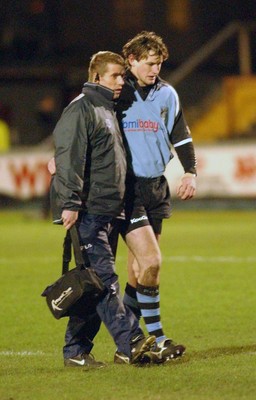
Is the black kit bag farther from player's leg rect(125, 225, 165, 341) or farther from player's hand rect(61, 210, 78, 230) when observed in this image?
player's leg rect(125, 225, 165, 341)

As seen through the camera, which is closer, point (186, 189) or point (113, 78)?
point (113, 78)

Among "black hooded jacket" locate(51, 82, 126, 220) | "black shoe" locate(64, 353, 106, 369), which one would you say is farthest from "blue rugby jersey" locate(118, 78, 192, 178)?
"black shoe" locate(64, 353, 106, 369)

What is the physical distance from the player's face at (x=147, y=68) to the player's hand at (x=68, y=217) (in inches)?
44.5

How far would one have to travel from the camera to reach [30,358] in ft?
25.6

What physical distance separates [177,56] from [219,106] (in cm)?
767

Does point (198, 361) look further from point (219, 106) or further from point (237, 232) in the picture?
point (219, 106)

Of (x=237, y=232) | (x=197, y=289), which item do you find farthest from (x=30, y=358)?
(x=237, y=232)

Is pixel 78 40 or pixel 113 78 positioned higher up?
pixel 113 78

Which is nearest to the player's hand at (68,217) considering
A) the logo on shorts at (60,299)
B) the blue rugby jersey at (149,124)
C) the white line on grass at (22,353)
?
the logo on shorts at (60,299)

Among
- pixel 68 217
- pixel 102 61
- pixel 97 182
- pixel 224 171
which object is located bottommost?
pixel 224 171

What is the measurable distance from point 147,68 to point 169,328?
8.20 feet

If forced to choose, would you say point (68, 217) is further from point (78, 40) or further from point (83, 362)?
point (78, 40)

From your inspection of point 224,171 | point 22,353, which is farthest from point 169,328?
point 224,171

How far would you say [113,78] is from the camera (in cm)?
730
